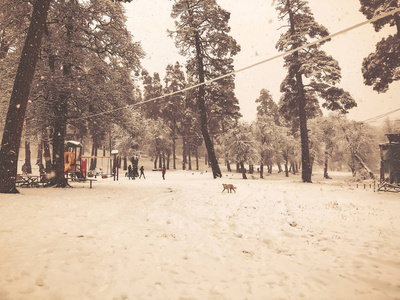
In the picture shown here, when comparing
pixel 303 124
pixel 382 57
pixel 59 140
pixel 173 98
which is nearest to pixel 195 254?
pixel 59 140

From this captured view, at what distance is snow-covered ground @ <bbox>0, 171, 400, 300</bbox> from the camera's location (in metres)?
2.98

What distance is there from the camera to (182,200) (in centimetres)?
962

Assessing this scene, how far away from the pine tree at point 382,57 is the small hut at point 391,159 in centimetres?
386

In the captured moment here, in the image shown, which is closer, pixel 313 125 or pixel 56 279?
pixel 56 279

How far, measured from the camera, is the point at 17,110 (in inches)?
343

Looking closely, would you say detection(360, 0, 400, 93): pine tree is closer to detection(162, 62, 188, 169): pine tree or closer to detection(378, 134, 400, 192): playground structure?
detection(378, 134, 400, 192): playground structure

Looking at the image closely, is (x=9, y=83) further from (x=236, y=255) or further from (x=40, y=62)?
(x=236, y=255)

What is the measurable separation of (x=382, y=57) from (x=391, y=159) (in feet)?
24.0

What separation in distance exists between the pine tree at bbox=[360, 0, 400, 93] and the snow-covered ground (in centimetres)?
1187

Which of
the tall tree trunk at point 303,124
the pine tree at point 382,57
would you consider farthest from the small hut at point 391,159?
the tall tree trunk at point 303,124

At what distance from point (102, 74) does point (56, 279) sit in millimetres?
13123

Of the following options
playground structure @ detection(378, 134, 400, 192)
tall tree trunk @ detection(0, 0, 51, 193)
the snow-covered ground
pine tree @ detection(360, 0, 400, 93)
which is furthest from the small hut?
tall tree trunk @ detection(0, 0, 51, 193)

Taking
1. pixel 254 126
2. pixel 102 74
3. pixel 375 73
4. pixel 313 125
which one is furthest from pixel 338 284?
pixel 313 125

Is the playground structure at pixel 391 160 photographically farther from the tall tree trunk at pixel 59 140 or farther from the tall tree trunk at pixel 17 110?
the tall tree trunk at pixel 59 140
